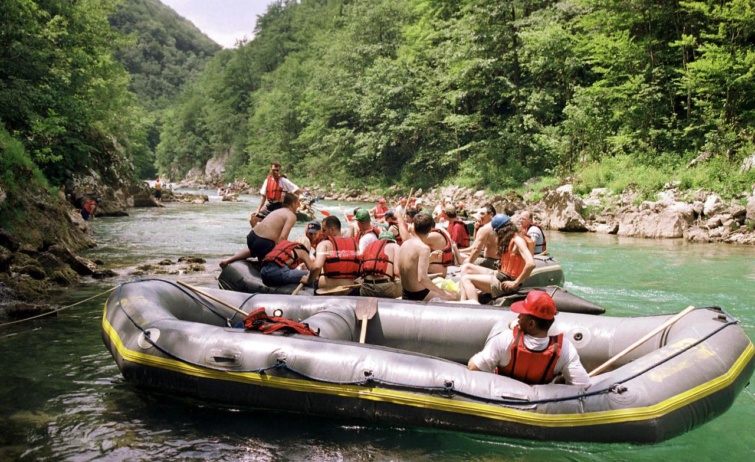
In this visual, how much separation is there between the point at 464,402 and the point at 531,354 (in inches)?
22.4

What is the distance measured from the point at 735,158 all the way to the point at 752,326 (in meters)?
11.2

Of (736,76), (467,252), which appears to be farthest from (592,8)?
(467,252)

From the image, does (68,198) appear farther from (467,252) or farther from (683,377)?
(683,377)

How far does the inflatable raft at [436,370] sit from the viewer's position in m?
3.85

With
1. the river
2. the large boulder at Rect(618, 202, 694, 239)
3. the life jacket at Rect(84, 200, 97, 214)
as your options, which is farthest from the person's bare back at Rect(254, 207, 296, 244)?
the life jacket at Rect(84, 200, 97, 214)

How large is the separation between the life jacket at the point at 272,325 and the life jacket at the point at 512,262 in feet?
8.29

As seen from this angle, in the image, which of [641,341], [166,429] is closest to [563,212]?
[641,341]

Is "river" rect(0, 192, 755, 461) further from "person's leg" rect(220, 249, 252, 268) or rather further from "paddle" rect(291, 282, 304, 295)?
"paddle" rect(291, 282, 304, 295)

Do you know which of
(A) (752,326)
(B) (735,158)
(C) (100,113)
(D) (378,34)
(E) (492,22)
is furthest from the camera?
(D) (378,34)

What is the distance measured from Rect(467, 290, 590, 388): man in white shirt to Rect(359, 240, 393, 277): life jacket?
7.52ft

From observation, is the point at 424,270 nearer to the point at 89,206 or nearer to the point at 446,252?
the point at 446,252

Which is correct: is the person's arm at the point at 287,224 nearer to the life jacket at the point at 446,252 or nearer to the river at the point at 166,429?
the life jacket at the point at 446,252

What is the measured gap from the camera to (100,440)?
4066mm

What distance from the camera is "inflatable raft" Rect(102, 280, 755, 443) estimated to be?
385 centimetres
